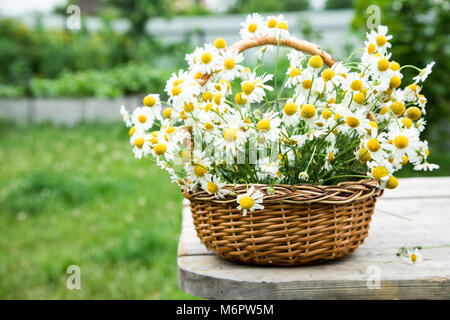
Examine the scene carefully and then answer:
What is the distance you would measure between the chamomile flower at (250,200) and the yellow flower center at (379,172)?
228 mm

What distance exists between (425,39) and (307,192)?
319 cm

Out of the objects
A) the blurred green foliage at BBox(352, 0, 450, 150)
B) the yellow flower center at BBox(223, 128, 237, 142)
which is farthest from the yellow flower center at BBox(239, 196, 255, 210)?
the blurred green foliage at BBox(352, 0, 450, 150)

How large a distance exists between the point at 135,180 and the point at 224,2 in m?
13.1

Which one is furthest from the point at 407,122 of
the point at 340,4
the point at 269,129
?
the point at 340,4

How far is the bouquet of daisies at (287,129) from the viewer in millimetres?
820

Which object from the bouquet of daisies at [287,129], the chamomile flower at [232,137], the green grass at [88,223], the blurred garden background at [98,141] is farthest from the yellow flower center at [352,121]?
the green grass at [88,223]

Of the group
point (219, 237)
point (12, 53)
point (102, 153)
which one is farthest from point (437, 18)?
point (12, 53)

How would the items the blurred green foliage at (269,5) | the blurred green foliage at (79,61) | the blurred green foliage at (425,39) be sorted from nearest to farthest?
the blurred green foliage at (425,39) → the blurred green foliage at (79,61) → the blurred green foliage at (269,5)

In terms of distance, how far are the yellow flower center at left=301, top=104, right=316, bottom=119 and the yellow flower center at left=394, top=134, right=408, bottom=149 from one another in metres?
0.17

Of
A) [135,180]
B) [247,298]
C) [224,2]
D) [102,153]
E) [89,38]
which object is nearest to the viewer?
[247,298]

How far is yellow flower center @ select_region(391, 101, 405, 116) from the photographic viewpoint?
876mm

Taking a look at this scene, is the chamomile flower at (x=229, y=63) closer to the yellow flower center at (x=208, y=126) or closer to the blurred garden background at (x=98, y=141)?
the yellow flower center at (x=208, y=126)
